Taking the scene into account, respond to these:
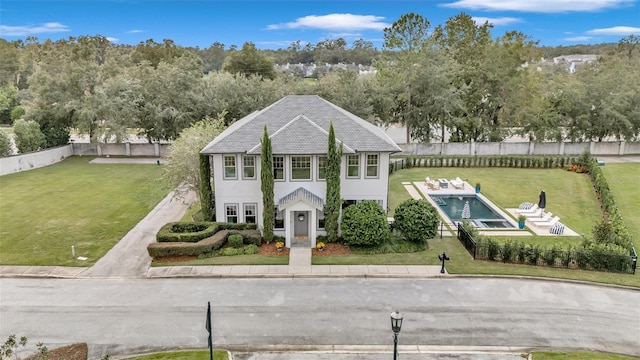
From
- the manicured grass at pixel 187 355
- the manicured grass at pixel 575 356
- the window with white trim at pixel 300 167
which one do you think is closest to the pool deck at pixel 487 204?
the window with white trim at pixel 300 167

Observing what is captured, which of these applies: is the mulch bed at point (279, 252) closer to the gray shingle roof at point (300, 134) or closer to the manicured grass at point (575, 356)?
the gray shingle roof at point (300, 134)

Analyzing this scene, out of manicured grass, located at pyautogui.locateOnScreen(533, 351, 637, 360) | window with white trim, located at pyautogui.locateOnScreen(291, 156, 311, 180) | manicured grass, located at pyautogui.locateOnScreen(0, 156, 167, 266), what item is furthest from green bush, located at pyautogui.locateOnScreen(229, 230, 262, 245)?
manicured grass, located at pyautogui.locateOnScreen(533, 351, 637, 360)

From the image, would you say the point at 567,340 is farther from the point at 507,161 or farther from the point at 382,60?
the point at 382,60

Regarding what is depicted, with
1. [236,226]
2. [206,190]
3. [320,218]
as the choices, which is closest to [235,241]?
[236,226]

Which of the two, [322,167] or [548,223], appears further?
[548,223]

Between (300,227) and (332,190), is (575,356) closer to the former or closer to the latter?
(332,190)

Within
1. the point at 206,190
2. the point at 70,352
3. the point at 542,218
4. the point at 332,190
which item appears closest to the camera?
the point at 70,352

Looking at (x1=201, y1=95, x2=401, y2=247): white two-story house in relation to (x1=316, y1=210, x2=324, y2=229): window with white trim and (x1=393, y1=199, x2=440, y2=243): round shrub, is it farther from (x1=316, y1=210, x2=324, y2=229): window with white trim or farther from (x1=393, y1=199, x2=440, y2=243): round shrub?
(x1=393, y1=199, x2=440, y2=243): round shrub
